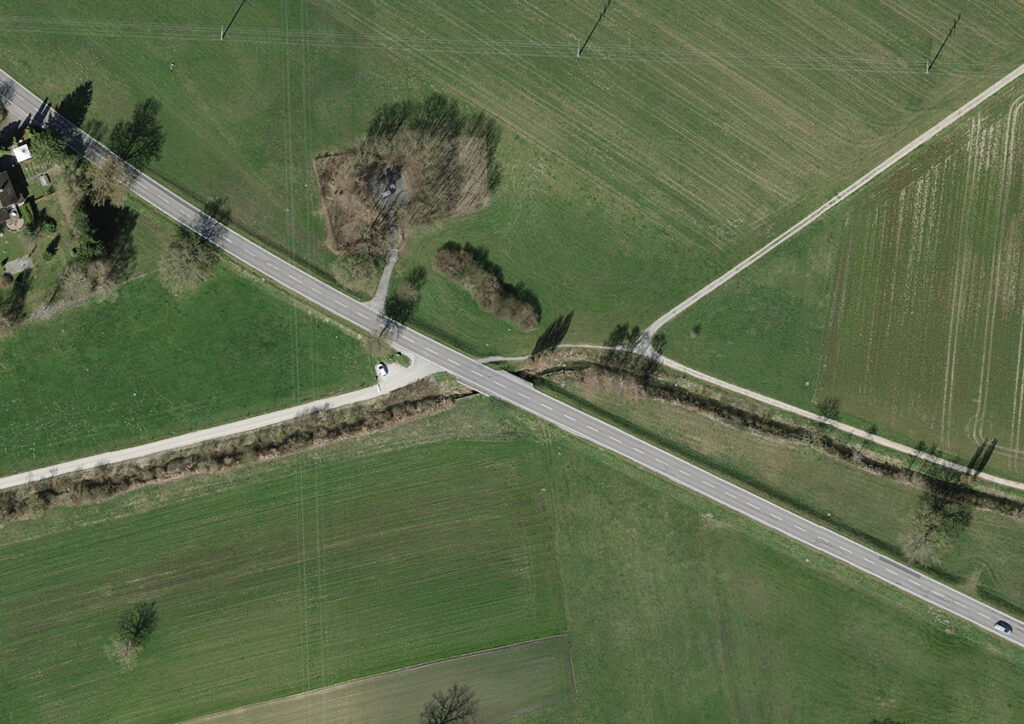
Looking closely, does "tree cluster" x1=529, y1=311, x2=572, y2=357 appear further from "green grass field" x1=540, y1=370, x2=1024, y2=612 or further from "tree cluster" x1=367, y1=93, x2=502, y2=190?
"tree cluster" x1=367, y1=93, x2=502, y2=190

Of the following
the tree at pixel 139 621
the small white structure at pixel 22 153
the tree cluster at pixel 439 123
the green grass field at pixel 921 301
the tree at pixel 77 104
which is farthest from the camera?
the tree at pixel 139 621

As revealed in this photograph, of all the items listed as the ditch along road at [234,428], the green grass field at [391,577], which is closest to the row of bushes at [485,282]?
the ditch along road at [234,428]

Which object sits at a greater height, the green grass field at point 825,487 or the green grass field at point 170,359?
the green grass field at point 170,359

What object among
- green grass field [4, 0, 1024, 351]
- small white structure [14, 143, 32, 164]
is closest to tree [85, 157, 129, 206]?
green grass field [4, 0, 1024, 351]

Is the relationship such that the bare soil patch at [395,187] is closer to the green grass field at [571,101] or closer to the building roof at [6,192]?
the green grass field at [571,101]

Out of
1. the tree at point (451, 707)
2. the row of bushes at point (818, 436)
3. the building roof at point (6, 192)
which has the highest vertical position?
the building roof at point (6, 192)

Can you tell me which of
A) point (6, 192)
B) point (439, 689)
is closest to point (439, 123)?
point (6, 192)
